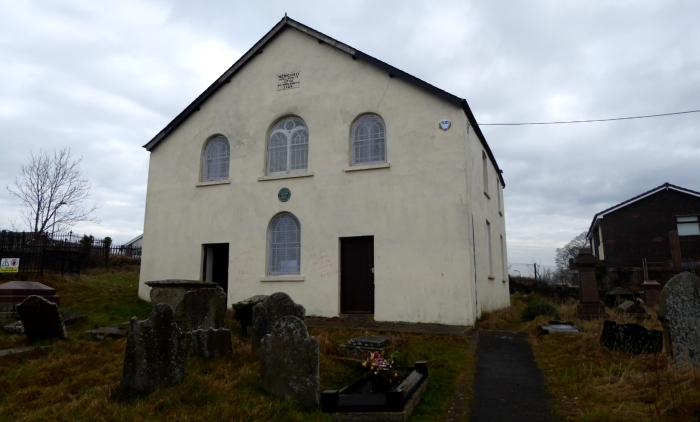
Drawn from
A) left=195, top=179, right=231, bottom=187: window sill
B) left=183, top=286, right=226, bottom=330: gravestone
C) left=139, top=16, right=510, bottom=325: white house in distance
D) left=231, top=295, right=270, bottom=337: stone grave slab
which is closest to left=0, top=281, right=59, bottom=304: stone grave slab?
left=139, top=16, right=510, bottom=325: white house in distance

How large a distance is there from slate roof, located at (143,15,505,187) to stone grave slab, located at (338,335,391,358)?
720 centimetres

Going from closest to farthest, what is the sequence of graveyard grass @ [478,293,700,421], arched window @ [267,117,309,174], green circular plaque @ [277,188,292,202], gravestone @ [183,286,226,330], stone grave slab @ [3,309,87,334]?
graveyard grass @ [478,293,700,421] < gravestone @ [183,286,226,330] < stone grave slab @ [3,309,87,334] < green circular plaque @ [277,188,292,202] < arched window @ [267,117,309,174]

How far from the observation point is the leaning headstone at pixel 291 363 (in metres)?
5.99

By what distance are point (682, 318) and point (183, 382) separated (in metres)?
7.53

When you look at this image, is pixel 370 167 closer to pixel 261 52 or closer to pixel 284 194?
pixel 284 194

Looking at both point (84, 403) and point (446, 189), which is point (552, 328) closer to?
point (446, 189)

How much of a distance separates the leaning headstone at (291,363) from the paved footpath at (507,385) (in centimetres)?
215

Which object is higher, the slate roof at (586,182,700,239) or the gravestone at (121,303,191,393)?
the slate roof at (586,182,700,239)

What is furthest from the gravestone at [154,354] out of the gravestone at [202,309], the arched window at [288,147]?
the arched window at [288,147]

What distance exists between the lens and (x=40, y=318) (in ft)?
29.9

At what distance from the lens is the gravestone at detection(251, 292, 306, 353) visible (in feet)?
27.6

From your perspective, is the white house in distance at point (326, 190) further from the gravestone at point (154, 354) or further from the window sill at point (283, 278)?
the gravestone at point (154, 354)

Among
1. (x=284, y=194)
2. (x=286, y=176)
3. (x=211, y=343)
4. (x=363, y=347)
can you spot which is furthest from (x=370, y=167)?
(x=211, y=343)

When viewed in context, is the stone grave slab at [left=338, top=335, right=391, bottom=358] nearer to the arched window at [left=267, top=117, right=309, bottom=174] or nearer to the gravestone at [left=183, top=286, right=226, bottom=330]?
the gravestone at [left=183, top=286, right=226, bottom=330]
